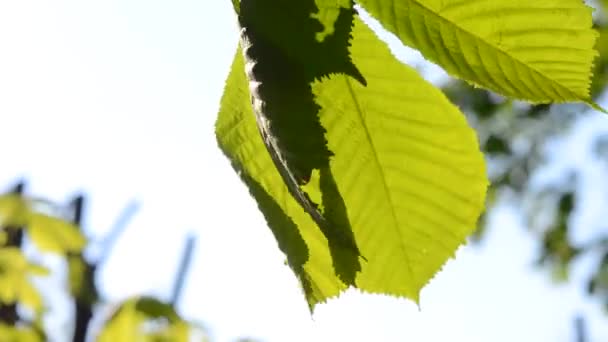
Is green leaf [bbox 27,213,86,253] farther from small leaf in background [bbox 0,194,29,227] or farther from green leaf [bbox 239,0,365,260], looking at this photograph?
green leaf [bbox 239,0,365,260]

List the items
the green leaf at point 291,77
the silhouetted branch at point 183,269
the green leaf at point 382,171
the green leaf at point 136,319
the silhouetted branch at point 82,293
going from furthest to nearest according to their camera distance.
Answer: the silhouetted branch at point 183,269 < the green leaf at point 136,319 < the silhouetted branch at point 82,293 < the green leaf at point 382,171 < the green leaf at point 291,77

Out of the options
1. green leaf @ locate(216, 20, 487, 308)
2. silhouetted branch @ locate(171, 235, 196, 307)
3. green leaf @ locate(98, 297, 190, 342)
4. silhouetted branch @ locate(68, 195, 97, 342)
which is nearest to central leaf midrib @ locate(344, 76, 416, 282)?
green leaf @ locate(216, 20, 487, 308)

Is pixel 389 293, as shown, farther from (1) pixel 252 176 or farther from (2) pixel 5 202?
(2) pixel 5 202

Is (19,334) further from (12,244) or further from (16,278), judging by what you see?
(12,244)

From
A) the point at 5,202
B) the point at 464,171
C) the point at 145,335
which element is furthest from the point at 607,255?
the point at 464,171

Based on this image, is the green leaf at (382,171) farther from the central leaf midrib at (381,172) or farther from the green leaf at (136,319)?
the green leaf at (136,319)

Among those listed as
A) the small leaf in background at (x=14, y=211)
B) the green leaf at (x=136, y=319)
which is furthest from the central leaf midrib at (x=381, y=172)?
the small leaf in background at (x=14, y=211)
